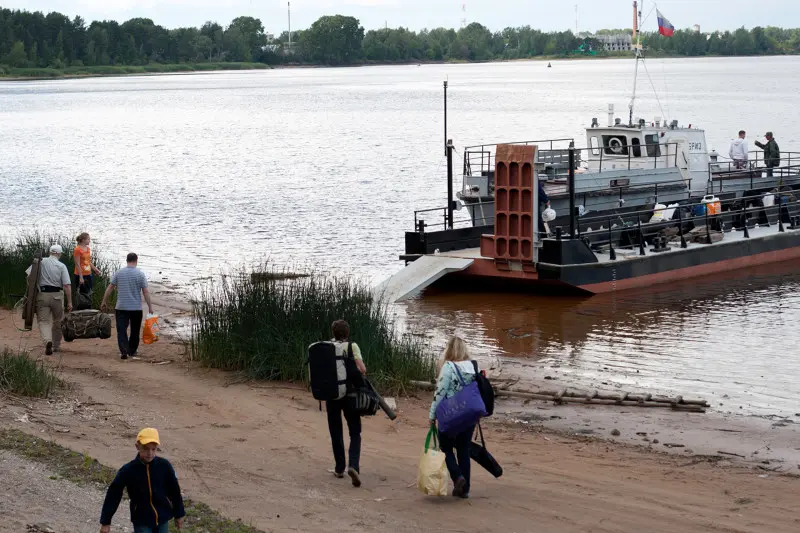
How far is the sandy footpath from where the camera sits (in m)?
8.88

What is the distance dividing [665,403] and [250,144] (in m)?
69.9

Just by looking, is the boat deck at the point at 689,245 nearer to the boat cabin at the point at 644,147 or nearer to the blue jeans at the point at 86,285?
the boat cabin at the point at 644,147

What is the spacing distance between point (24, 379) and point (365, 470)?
13.8 feet

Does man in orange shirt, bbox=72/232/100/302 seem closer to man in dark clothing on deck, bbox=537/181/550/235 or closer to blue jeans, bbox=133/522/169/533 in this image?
man in dark clothing on deck, bbox=537/181/550/235

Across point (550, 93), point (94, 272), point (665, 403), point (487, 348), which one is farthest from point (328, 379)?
point (550, 93)

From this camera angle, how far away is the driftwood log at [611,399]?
14.0m

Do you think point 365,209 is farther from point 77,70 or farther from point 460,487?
point 77,70

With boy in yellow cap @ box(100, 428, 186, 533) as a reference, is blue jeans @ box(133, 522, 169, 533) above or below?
below

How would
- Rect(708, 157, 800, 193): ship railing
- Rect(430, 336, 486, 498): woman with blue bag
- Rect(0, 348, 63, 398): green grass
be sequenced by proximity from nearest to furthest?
1. Rect(430, 336, 486, 498): woman with blue bag
2. Rect(0, 348, 63, 398): green grass
3. Rect(708, 157, 800, 193): ship railing

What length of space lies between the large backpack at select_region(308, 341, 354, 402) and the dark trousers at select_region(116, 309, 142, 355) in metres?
6.23

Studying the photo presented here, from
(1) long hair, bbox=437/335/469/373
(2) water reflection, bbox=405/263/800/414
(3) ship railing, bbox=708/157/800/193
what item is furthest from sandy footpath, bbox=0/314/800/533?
(3) ship railing, bbox=708/157/800/193

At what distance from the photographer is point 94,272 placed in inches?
783

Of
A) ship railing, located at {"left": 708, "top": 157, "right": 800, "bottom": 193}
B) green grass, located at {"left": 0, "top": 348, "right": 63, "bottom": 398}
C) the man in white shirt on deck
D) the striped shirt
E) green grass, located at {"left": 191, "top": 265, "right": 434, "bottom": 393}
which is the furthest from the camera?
the man in white shirt on deck

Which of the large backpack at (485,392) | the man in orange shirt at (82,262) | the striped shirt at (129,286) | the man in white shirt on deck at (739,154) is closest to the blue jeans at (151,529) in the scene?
the large backpack at (485,392)
